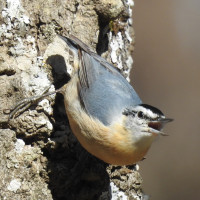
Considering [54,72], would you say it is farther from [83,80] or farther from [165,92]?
[165,92]

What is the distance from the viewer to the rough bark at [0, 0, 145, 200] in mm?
3734

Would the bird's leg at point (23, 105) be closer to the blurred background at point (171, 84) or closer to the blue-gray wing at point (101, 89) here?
the blue-gray wing at point (101, 89)

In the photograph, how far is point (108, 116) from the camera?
12.5ft

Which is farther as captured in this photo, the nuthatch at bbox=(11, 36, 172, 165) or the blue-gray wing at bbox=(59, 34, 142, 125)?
the blue-gray wing at bbox=(59, 34, 142, 125)

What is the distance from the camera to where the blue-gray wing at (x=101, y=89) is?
12.7ft

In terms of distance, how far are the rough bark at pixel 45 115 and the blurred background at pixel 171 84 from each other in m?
2.75

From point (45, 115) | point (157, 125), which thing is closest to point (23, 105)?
point (45, 115)

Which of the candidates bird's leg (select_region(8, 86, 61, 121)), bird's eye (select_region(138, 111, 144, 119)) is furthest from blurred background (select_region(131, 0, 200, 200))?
bird's leg (select_region(8, 86, 61, 121))

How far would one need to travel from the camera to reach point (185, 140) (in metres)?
7.26

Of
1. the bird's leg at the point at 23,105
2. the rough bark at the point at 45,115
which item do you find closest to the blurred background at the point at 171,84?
the rough bark at the point at 45,115

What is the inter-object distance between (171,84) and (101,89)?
3.74 meters

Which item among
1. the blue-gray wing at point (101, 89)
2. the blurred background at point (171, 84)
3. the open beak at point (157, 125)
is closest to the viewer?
the open beak at point (157, 125)

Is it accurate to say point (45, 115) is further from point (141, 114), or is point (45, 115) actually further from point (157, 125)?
point (157, 125)

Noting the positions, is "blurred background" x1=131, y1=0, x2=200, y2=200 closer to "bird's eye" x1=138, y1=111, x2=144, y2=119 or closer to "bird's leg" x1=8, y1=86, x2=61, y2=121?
"bird's eye" x1=138, y1=111, x2=144, y2=119
